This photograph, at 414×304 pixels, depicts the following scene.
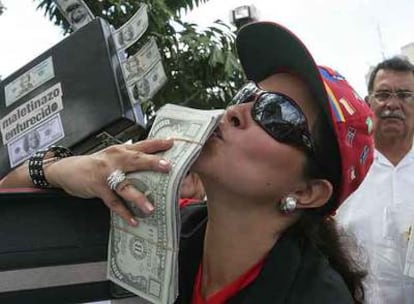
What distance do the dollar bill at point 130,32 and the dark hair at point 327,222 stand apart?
65 cm

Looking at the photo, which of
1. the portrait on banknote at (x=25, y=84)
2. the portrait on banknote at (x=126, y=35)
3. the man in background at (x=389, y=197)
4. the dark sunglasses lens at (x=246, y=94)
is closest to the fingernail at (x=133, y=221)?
the dark sunglasses lens at (x=246, y=94)

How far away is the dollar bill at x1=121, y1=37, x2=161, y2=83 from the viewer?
1.57m

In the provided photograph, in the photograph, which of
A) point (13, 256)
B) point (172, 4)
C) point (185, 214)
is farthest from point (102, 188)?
point (172, 4)

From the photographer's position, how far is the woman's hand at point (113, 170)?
958 mm

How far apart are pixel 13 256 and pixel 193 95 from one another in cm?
425

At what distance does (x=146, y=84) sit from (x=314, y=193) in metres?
0.70

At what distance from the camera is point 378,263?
2242mm

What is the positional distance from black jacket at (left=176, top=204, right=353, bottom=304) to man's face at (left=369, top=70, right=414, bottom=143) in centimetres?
155

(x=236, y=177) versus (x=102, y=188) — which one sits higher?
(x=102, y=188)

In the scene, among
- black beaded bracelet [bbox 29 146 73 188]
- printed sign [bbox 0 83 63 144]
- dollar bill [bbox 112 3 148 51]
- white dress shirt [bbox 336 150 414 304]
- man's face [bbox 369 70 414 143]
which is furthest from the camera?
man's face [bbox 369 70 414 143]

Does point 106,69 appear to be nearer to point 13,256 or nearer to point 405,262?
point 13,256

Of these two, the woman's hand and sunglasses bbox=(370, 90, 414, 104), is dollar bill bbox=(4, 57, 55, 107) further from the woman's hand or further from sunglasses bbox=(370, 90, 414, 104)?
sunglasses bbox=(370, 90, 414, 104)

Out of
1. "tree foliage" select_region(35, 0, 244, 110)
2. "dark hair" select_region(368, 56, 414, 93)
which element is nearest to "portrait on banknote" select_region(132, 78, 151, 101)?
"dark hair" select_region(368, 56, 414, 93)

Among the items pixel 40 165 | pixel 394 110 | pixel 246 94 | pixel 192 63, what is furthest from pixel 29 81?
pixel 192 63
